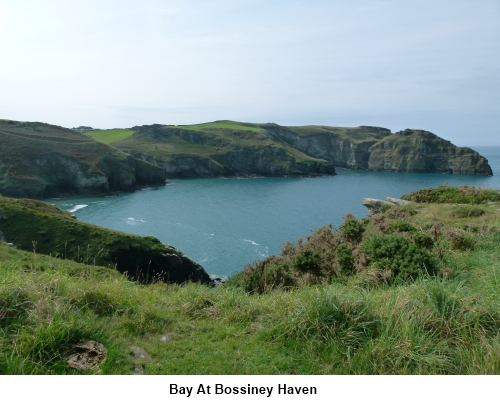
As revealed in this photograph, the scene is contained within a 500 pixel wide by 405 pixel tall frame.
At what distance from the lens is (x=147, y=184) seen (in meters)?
127

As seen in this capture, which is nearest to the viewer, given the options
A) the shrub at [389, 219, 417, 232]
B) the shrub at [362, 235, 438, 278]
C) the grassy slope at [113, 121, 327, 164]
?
the shrub at [362, 235, 438, 278]

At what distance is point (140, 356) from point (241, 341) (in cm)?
163

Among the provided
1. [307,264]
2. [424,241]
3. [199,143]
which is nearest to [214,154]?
[199,143]

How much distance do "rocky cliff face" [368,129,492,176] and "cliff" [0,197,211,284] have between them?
150219 mm

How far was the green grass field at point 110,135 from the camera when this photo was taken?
586 ft

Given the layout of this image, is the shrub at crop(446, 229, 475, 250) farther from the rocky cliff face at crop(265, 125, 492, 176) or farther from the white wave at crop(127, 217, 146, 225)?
the rocky cliff face at crop(265, 125, 492, 176)

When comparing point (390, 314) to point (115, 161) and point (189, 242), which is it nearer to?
point (189, 242)

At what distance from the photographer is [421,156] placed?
165 meters

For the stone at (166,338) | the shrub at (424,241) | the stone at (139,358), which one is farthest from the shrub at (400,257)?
the stone at (139,358)

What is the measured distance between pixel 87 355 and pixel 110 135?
200 m

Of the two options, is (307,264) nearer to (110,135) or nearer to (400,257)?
(400,257)

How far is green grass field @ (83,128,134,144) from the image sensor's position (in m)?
179

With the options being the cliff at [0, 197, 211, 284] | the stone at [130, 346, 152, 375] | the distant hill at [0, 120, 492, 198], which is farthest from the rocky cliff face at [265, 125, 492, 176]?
the stone at [130, 346, 152, 375]

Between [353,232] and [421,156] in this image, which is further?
[421,156]
